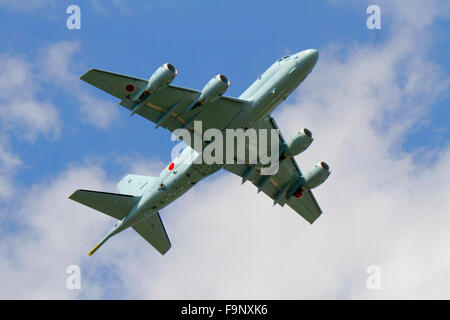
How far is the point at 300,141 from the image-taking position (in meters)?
50.9

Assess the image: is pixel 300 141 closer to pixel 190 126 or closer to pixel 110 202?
pixel 190 126

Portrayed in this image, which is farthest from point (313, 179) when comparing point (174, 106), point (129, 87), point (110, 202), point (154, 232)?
point (129, 87)

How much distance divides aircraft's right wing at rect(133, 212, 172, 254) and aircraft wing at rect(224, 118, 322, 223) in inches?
306

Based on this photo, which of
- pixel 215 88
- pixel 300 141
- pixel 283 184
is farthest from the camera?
pixel 283 184

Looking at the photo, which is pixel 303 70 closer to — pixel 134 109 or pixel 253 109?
pixel 253 109

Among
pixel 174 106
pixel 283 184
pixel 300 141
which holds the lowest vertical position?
pixel 283 184

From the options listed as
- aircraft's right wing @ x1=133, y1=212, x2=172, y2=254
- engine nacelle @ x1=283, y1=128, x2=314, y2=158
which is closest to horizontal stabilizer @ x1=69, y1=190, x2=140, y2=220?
aircraft's right wing @ x1=133, y1=212, x2=172, y2=254

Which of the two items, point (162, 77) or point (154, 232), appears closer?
point (162, 77)

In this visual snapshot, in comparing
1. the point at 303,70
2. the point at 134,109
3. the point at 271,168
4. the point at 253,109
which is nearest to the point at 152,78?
the point at 134,109

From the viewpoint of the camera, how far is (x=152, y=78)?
44875 millimetres

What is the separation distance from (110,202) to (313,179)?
17385 mm

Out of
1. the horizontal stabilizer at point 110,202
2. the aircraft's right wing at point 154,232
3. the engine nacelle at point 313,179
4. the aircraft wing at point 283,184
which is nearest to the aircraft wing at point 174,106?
the horizontal stabilizer at point 110,202

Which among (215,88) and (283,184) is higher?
(215,88)

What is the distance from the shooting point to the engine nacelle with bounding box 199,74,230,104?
45531 millimetres
